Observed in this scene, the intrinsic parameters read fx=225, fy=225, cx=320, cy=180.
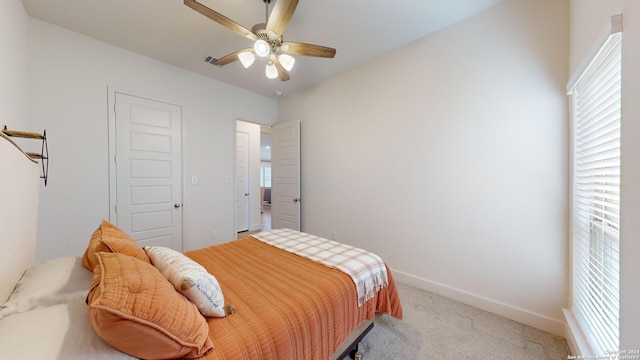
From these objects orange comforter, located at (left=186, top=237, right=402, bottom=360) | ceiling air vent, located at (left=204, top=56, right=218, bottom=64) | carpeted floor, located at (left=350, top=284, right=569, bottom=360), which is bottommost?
carpeted floor, located at (left=350, top=284, right=569, bottom=360)

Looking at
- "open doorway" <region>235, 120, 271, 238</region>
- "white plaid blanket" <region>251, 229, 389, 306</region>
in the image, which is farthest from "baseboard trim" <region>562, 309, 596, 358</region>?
"open doorway" <region>235, 120, 271, 238</region>

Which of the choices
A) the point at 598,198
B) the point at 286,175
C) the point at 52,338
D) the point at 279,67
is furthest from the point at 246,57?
the point at 598,198

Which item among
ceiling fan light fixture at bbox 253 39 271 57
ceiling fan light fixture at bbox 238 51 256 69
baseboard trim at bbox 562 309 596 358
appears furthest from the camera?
ceiling fan light fixture at bbox 238 51 256 69

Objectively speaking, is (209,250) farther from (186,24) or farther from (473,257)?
(473,257)

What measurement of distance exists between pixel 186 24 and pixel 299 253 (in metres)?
2.53

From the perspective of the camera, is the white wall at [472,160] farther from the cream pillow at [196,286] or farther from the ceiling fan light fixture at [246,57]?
the cream pillow at [196,286]

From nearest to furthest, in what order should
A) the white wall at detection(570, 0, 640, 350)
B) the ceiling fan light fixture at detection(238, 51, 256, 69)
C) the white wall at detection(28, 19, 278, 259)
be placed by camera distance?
1. the white wall at detection(570, 0, 640, 350)
2. the ceiling fan light fixture at detection(238, 51, 256, 69)
3. the white wall at detection(28, 19, 278, 259)

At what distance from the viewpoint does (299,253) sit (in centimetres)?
187

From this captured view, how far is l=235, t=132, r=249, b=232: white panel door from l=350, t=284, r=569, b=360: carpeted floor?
399 centimetres

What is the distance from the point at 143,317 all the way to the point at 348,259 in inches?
50.3

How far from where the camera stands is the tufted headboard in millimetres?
933

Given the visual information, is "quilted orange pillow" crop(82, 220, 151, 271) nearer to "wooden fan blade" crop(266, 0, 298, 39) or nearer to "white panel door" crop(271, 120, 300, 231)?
"wooden fan blade" crop(266, 0, 298, 39)

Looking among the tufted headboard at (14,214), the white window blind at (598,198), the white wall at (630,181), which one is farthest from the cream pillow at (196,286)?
the white window blind at (598,198)

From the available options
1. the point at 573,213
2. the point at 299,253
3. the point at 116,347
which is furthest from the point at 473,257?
the point at 116,347
